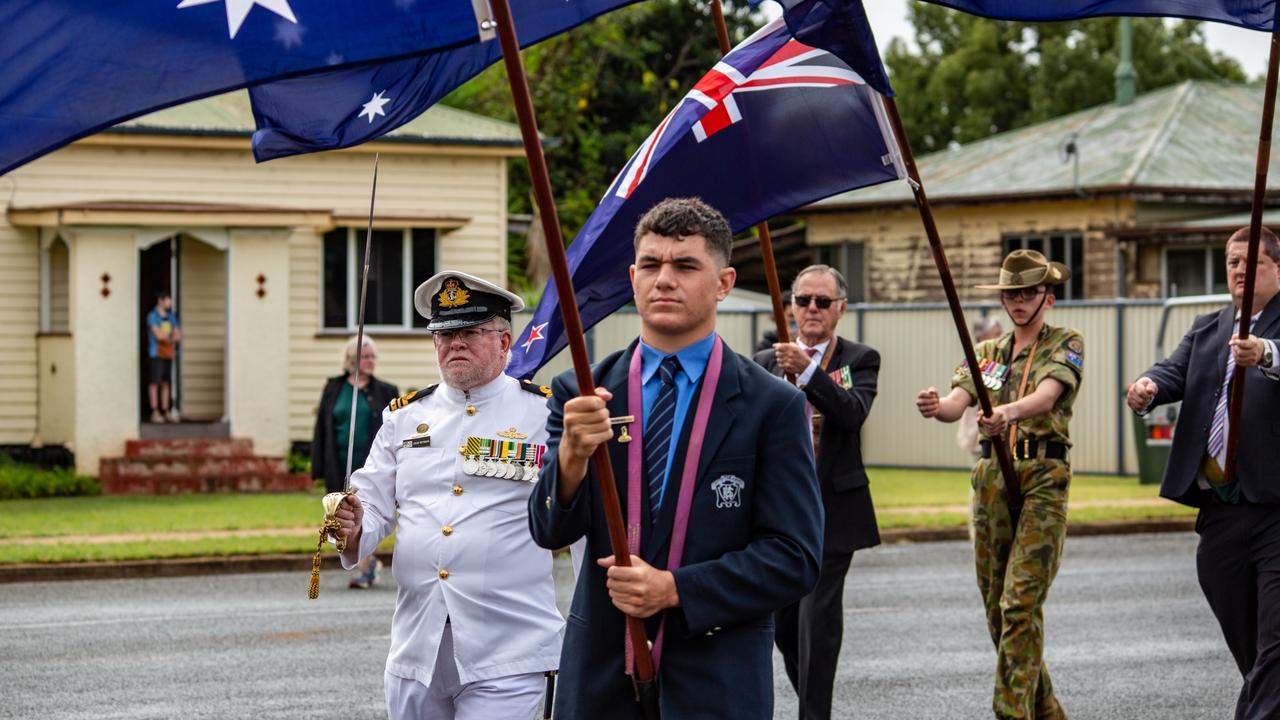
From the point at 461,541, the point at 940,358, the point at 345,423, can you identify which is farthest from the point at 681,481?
the point at 940,358

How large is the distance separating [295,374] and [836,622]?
19058mm

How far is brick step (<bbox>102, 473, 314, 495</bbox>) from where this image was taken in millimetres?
23109

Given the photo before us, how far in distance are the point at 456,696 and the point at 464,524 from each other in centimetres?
54

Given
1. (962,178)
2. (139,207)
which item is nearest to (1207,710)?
(139,207)

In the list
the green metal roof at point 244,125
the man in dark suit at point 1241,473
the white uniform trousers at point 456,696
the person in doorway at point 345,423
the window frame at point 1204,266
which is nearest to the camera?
the white uniform trousers at point 456,696

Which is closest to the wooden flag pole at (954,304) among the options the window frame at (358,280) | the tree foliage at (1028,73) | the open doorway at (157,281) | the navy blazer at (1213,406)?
the navy blazer at (1213,406)

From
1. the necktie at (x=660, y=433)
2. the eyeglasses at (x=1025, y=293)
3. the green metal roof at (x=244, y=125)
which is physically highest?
the green metal roof at (x=244, y=125)

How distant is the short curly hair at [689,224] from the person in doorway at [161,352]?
21289mm

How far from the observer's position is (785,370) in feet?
24.9

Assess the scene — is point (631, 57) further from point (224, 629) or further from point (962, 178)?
point (224, 629)

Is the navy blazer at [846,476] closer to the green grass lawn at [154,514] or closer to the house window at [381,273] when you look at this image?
the green grass lawn at [154,514]

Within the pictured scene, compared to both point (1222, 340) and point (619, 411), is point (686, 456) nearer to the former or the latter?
point (619, 411)

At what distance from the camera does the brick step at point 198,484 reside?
23109 mm

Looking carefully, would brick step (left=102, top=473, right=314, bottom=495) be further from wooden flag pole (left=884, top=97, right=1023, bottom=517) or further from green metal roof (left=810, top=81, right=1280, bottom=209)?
wooden flag pole (left=884, top=97, right=1023, bottom=517)
